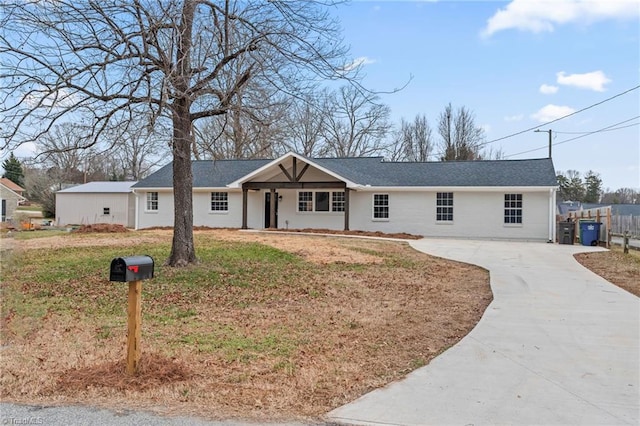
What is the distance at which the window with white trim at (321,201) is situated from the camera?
2323 cm

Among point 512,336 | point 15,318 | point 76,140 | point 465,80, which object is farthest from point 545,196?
point 15,318

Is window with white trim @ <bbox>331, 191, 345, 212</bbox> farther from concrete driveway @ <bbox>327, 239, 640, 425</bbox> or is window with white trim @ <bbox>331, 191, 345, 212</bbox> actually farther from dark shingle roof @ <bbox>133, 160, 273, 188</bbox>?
concrete driveway @ <bbox>327, 239, 640, 425</bbox>

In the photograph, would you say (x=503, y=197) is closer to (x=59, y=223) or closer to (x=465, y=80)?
(x=465, y=80)

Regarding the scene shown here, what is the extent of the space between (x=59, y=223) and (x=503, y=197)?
27096 mm

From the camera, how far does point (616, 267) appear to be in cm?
1209

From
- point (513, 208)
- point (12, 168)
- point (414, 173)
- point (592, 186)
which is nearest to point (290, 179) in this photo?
point (414, 173)

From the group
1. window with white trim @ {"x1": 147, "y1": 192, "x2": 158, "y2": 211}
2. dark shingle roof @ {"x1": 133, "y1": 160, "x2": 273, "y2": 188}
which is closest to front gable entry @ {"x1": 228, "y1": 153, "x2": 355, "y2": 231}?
dark shingle roof @ {"x1": 133, "y1": 160, "x2": 273, "y2": 188}

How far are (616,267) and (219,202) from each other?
60.1 feet

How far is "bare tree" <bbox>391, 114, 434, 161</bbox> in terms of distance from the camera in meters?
45.1

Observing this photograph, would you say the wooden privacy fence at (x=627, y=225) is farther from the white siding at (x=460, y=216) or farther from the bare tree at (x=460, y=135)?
the bare tree at (x=460, y=135)

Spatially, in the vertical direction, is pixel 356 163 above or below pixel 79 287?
above

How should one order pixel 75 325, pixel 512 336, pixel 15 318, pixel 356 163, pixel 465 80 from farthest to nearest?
pixel 356 163, pixel 465 80, pixel 15 318, pixel 75 325, pixel 512 336

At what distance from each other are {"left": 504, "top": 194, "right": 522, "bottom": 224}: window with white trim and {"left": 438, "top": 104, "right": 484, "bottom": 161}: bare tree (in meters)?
23.9

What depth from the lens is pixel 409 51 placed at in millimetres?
11062
